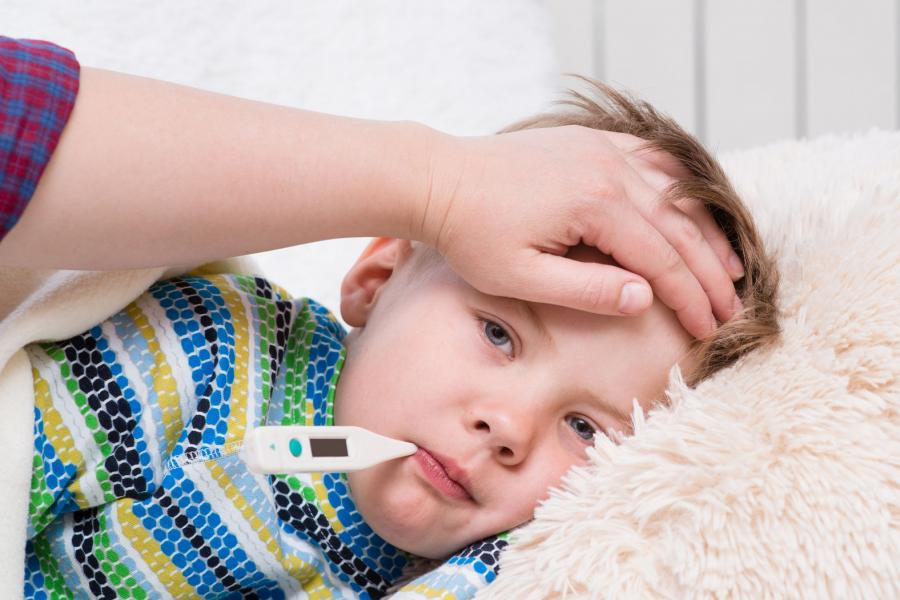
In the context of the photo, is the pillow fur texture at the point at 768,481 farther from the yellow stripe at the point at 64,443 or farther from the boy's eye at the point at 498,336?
the yellow stripe at the point at 64,443

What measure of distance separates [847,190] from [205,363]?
1.85 feet

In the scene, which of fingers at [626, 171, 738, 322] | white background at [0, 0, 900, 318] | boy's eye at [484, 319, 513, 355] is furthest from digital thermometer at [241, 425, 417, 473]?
white background at [0, 0, 900, 318]

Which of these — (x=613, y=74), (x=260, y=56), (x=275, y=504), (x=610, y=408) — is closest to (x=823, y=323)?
(x=610, y=408)

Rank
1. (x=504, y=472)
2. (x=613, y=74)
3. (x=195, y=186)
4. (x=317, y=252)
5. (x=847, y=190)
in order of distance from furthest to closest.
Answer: (x=613, y=74), (x=317, y=252), (x=847, y=190), (x=504, y=472), (x=195, y=186)

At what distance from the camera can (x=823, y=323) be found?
688mm

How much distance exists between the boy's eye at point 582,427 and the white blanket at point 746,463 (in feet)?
0.23

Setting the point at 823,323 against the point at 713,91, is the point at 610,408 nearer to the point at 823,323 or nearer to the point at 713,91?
the point at 823,323

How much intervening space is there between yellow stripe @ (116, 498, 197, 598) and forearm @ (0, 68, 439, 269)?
190mm

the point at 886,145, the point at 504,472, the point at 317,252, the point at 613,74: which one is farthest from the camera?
the point at 613,74

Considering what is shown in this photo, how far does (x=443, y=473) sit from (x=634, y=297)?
188mm

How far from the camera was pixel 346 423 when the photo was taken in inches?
29.8

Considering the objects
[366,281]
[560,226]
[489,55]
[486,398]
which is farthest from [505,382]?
[489,55]

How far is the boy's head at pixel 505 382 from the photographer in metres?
0.70

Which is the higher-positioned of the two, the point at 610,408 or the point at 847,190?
the point at 847,190
